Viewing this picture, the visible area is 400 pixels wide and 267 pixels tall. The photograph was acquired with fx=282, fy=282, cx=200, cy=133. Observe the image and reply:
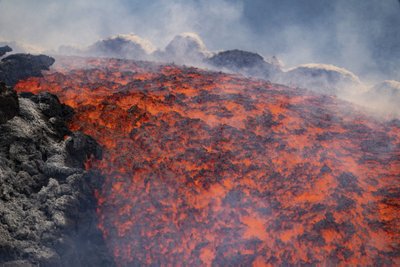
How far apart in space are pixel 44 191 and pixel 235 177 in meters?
5.75

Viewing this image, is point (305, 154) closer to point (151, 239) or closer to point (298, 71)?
point (151, 239)

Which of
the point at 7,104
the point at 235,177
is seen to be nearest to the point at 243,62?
the point at 235,177

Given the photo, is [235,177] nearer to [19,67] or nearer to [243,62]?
[19,67]

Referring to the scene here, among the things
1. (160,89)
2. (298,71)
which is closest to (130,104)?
(160,89)

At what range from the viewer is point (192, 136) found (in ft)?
35.4

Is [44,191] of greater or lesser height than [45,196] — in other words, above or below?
above

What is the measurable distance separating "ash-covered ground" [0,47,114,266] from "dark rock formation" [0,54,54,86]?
180 inches

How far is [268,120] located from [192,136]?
356 centimetres

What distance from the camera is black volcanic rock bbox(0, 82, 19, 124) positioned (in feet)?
27.0

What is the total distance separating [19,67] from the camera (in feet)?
45.8

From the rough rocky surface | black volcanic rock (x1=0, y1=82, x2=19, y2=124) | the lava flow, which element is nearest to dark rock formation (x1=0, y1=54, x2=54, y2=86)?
the lava flow

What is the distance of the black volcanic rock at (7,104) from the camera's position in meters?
8.22

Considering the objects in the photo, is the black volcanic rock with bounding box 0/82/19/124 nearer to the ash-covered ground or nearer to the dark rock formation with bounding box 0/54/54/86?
the ash-covered ground

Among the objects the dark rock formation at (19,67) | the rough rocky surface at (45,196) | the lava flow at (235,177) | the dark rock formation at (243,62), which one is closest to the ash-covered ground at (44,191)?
the rough rocky surface at (45,196)
